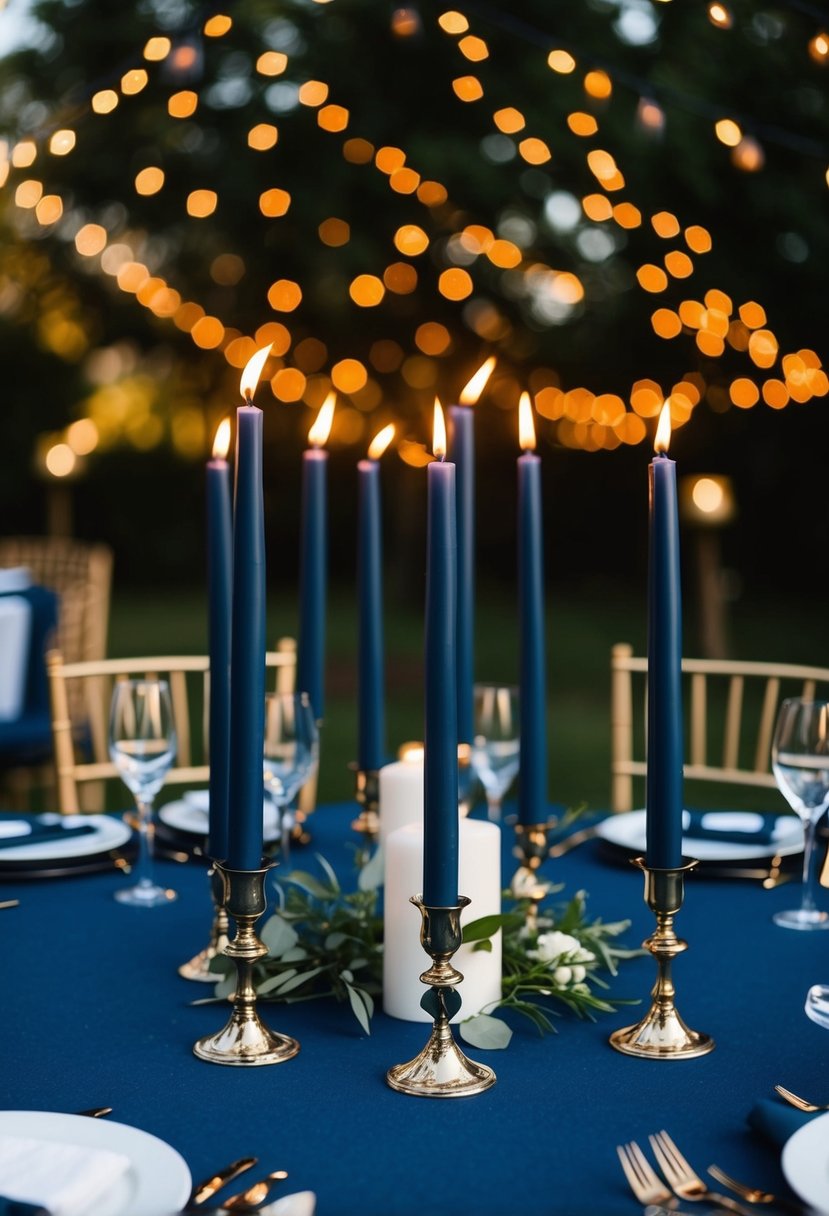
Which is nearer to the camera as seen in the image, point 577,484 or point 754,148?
point 754,148

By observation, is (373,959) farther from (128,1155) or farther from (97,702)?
(97,702)

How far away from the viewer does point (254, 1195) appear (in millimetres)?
Answer: 911

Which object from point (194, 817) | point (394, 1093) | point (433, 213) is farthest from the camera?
point (433, 213)

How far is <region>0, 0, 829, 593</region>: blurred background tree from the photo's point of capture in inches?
227

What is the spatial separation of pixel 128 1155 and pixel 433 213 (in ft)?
→ 24.3

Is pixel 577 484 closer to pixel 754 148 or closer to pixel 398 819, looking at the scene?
pixel 754 148

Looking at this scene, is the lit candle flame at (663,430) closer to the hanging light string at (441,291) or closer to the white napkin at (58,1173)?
the white napkin at (58,1173)

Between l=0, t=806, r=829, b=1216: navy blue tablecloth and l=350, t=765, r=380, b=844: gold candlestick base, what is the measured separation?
260 mm

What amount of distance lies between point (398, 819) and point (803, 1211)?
0.78 meters

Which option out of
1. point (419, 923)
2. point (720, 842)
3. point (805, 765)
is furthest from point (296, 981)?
point (720, 842)

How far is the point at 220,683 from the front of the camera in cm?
135

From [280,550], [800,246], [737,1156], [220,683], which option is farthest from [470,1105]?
[280,550]

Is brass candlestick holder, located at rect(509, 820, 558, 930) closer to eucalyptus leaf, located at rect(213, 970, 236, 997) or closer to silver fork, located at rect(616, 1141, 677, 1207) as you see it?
eucalyptus leaf, located at rect(213, 970, 236, 997)

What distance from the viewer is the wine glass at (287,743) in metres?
1.66
